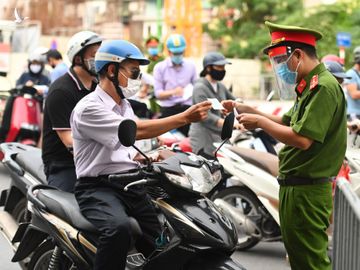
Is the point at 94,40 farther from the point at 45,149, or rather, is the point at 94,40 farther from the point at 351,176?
the point at 351,176

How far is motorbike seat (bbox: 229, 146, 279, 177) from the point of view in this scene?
8484 mm

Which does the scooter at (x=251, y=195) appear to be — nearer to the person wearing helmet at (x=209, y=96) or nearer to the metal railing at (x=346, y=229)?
the person wearing helmet at (x=209, y=96)

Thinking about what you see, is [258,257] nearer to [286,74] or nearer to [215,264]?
[286,74]

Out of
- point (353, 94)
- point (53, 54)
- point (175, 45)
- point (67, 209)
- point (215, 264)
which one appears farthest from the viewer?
point (53, 54)

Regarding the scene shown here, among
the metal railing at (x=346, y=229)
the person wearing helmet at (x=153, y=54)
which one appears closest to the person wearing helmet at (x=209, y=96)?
the metal railing at (x=346, y=229)

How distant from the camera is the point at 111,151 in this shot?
18.6ft

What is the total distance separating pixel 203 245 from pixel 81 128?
1.04 m

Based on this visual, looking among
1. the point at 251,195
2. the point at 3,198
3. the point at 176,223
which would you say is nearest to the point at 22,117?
the point at 251,195

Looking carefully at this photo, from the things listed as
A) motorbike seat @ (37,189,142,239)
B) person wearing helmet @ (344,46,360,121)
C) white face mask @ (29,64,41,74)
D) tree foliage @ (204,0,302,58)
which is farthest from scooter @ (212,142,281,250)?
tree foliage @ (204,0,302,58)

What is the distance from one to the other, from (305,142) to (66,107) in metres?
1.93

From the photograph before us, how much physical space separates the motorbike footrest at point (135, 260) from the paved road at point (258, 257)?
247cm

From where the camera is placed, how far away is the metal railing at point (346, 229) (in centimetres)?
444

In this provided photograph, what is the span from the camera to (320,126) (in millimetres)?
5344

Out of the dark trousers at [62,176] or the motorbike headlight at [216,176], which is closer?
the motorbike headlight at [216,176]
